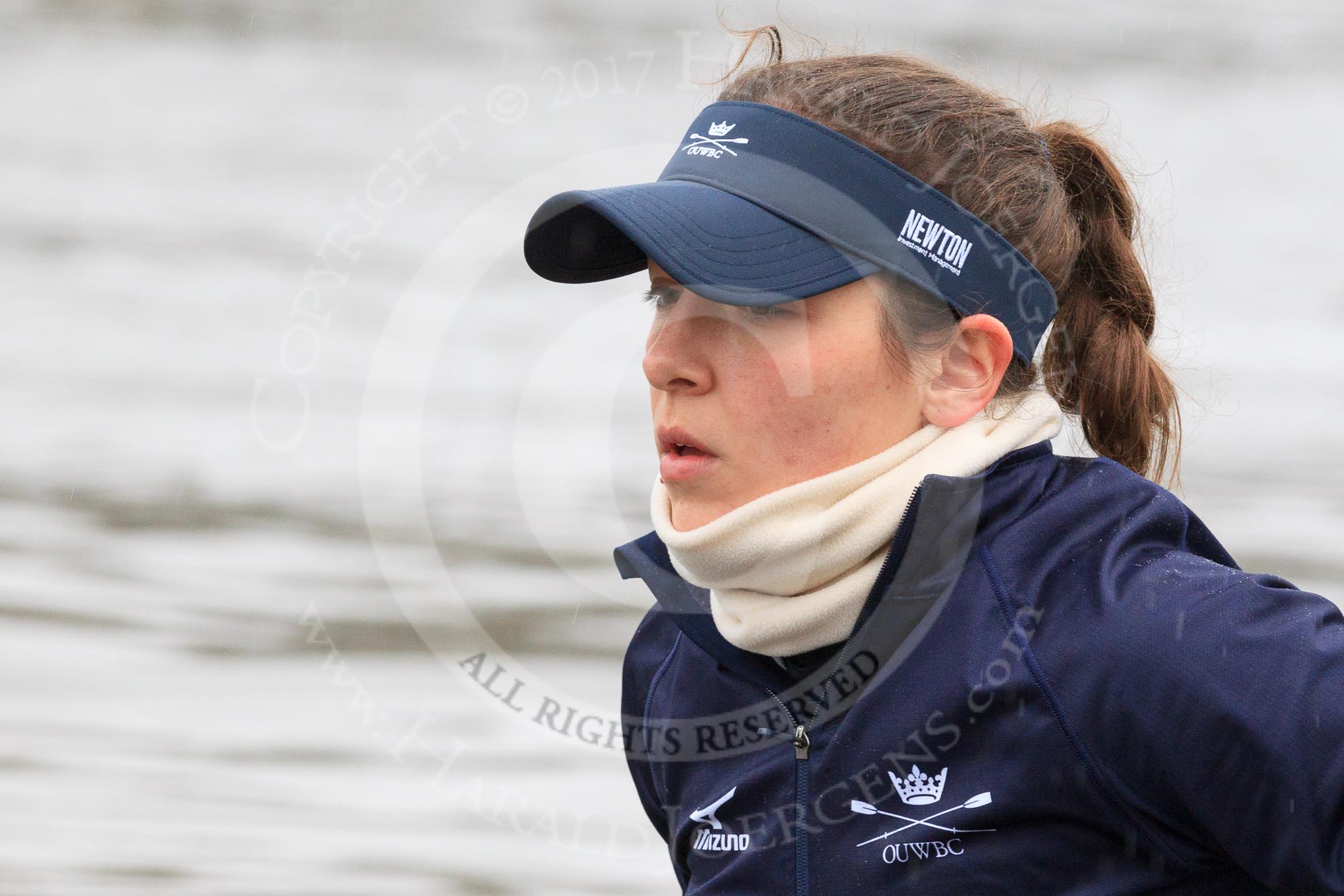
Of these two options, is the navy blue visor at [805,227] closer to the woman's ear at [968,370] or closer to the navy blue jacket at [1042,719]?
the woman's ear at [968,370]

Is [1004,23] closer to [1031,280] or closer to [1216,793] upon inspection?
[1031,280]

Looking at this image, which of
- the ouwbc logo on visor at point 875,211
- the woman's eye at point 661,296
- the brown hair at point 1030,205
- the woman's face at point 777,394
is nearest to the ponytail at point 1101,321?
the brown hair at point 1030,205

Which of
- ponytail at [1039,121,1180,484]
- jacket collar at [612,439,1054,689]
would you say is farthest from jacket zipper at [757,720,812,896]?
ponytail at [1039,121,1180,484]

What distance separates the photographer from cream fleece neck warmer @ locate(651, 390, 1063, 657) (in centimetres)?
129

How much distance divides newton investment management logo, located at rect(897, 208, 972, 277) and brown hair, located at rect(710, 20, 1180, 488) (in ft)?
0.10

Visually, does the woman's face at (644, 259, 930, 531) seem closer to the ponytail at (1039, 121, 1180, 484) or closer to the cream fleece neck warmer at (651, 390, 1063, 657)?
the cream fleece neck warmer at (651, 390, 1063, 657)

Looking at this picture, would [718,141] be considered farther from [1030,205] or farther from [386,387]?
[386,387]

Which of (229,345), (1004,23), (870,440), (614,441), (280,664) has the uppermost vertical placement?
(1004,23)

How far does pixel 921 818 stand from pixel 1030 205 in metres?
0.53

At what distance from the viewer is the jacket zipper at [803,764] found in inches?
49.8

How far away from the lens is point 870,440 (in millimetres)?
1326

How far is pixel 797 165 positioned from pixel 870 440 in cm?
24

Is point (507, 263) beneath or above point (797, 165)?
above

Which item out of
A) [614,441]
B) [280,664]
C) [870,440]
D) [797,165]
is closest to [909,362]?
[870,440]
